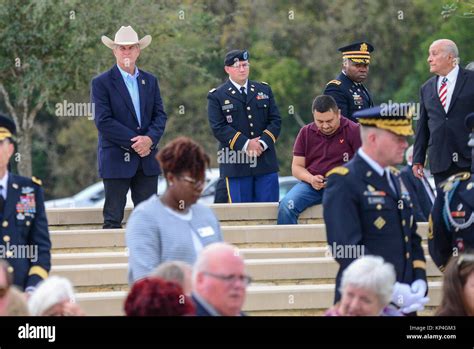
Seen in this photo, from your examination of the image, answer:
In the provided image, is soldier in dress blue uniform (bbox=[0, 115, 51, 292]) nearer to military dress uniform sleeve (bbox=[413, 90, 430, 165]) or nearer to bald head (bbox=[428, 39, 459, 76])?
military dress uniform sleeve (bbox=[413, 90, 430, 165])

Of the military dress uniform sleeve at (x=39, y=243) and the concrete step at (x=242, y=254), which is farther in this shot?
the concrete step at (x=242, y=254)

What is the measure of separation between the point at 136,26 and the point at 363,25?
59.0ft

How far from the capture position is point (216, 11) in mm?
41594

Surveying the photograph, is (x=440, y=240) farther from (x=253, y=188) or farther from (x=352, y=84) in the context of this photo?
(x=253, y=188)

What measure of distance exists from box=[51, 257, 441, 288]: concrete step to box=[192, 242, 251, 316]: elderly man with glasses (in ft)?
14.5

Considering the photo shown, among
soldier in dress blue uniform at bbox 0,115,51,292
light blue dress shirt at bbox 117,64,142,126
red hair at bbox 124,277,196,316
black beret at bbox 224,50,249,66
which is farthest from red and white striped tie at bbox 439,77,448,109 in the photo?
red hair at bbox 124,277,196,316

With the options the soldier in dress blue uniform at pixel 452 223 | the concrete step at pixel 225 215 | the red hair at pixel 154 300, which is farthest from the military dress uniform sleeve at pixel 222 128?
the red hair at pixel 154 300

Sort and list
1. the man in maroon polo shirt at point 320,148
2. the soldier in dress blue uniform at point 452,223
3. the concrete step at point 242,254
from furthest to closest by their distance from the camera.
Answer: the man in maroon polo shirt at point 320,148
the concrete step at point 242,254
the soldier in dress blue uniform at point 452,223

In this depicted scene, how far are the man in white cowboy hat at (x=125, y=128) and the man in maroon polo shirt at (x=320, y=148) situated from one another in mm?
1335

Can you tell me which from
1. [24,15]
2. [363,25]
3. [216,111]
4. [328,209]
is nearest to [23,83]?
[24,15]

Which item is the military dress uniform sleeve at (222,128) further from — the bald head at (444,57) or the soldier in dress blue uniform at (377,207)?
the soldier in dress blue uniform at (377,207)

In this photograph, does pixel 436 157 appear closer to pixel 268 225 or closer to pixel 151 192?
pixel 268 225

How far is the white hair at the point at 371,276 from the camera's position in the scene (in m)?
8.31

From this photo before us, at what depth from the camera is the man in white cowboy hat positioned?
44.2ft
